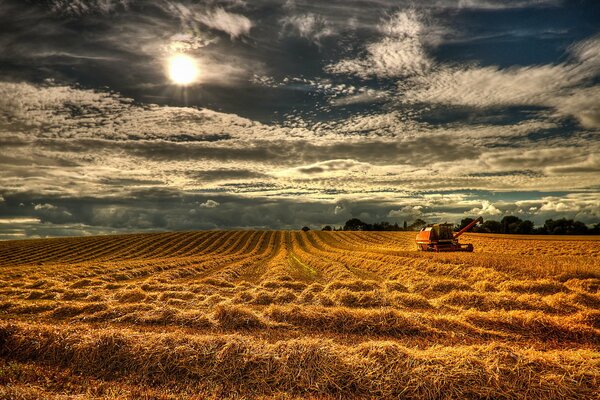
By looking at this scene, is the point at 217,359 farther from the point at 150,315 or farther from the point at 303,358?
the point at 150,315

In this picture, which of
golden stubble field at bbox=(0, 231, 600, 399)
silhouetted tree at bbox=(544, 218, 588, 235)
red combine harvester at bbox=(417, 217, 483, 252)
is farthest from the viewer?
silhouetted tree at bbox=(544, 218, 588, 235)

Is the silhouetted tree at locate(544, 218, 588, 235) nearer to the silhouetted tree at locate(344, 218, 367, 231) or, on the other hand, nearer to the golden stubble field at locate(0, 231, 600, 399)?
the silhouetted tree at locate(344, 218, 367, 231)

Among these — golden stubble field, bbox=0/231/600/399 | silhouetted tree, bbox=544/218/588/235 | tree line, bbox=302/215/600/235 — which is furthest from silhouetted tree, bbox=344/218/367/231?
golden stubble field, bbox=0/231/600/399

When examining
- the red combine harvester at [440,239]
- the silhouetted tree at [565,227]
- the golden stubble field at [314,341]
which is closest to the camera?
the golden stubble field at [314,341]

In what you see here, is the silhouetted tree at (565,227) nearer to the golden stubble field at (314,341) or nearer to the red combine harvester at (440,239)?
the red combine harvester at (440,239)

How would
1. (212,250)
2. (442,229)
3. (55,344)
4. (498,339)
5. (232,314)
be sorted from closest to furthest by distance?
(55,344) → (498,339) → (232,314) → (442,229) → (212,250)

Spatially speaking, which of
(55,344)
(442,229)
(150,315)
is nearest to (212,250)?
(442,229)

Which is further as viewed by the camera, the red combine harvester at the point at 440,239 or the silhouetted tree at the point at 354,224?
the silhouetted tree at the point at 354,224

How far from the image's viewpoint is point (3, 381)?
6.35m

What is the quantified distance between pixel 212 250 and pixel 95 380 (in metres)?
42.3

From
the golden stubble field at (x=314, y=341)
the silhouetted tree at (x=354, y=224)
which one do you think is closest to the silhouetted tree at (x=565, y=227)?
the silhouetted tree at (x=354, y=224)

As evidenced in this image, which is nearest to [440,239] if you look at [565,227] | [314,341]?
[314,341]

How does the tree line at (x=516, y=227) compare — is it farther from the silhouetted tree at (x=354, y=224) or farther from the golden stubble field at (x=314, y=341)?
the golden stubble field at (x=314, y=341)

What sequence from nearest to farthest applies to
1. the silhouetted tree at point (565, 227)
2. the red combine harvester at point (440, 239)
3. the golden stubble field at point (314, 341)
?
the golden stubble field at point (314, 341), the red combine harvester at point (440, 239), the silhouetted tree at point (565, 227)
